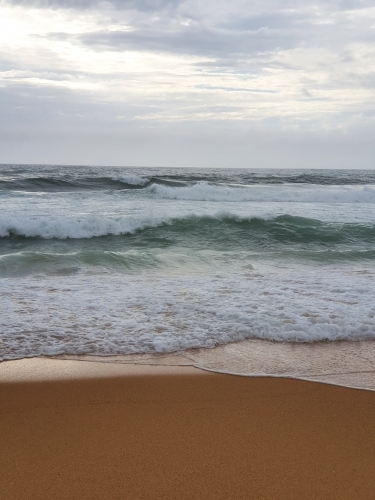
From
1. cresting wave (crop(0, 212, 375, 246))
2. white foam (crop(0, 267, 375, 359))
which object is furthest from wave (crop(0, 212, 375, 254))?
white foam (crop(0, 267, 375, 359))

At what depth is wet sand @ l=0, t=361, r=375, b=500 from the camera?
86.5 inches

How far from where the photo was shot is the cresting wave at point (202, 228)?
10.8 m

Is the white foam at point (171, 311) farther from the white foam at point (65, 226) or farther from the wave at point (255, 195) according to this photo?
the wave at point (255, 195)

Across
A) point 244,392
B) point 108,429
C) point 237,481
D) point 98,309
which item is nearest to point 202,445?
point 237,481

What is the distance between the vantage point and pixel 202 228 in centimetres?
1180

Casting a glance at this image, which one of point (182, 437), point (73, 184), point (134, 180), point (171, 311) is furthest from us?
point (134, 180)

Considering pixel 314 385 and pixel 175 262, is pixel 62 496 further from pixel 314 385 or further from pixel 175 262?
pixel 175 262

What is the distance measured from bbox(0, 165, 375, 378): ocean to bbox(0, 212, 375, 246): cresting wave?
0.03 m

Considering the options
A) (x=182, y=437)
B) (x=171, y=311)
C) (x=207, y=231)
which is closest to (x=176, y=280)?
(x=171, y=311)

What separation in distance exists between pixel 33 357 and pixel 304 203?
1647cm

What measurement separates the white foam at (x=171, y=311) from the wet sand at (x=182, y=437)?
0.72m

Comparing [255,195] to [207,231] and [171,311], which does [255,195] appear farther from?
[171,311]

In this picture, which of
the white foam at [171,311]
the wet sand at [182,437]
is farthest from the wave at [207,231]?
the wet sand at [182,437]

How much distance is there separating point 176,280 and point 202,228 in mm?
5406
